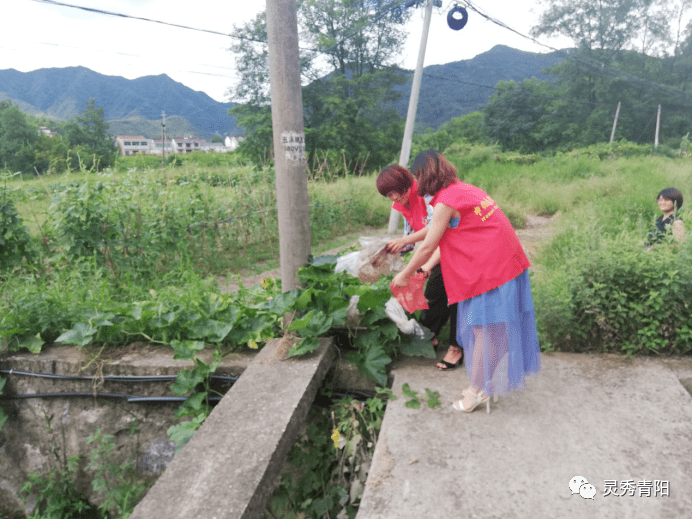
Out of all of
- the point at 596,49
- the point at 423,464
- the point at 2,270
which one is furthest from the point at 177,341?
the point at 596,49

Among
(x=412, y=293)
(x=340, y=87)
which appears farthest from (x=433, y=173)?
(x=340, y=87)

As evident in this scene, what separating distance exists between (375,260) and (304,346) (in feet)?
2.25

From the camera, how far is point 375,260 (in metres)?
2.91

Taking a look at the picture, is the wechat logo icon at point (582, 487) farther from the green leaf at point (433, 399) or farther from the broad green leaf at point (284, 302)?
the broad green leaf at point (284, 302)

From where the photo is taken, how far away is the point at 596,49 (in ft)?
136

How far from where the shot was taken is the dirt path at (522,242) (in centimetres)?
658

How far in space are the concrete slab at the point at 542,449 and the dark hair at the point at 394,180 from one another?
1147mm

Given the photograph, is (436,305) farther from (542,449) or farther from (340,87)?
(340,87)

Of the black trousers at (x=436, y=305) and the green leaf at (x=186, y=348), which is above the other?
the black trousers at (x=436, y=305)

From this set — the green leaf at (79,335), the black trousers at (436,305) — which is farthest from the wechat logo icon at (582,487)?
the green leaf at (79,335)

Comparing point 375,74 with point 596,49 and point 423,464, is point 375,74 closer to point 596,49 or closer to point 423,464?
point 596,49

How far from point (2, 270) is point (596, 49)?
48.6 metres

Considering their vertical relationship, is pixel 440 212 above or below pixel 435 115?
below

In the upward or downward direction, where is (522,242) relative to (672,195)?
downward
